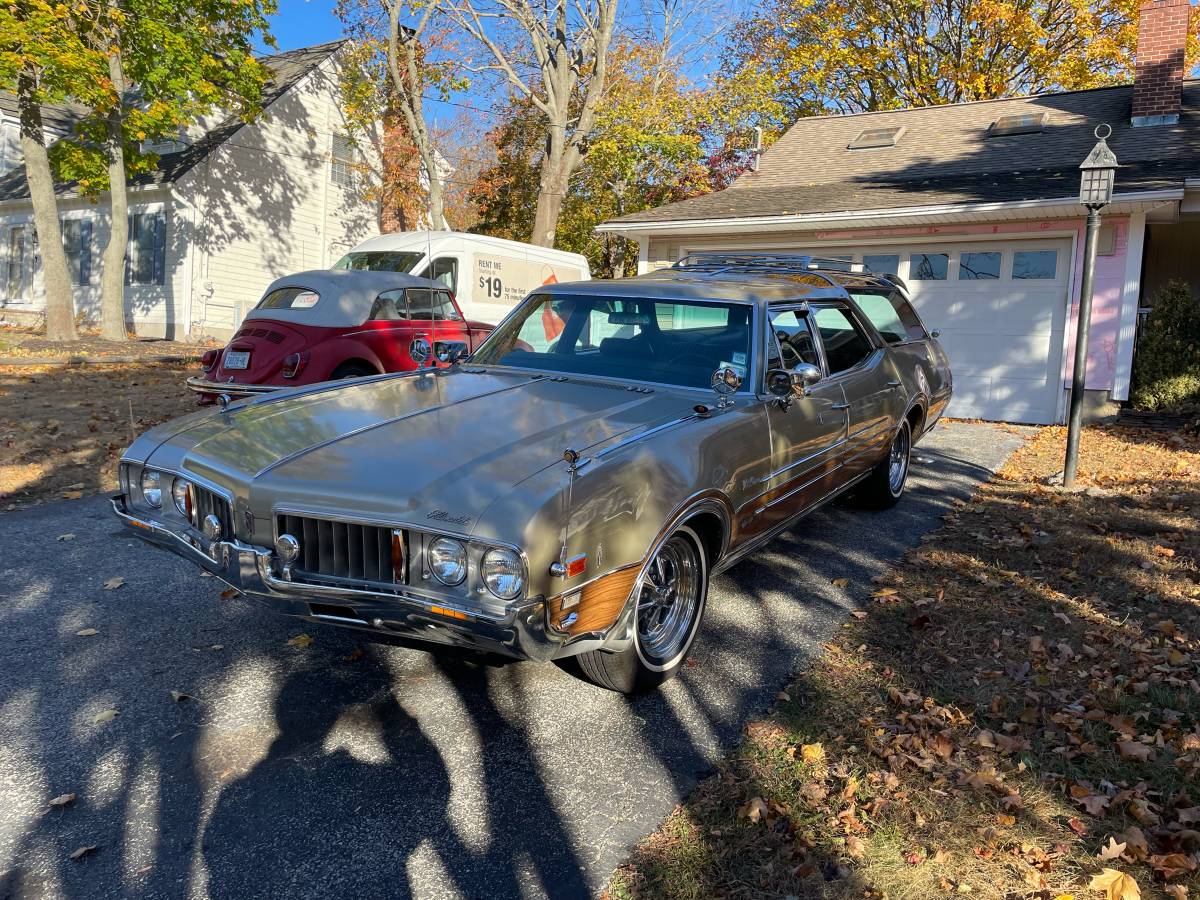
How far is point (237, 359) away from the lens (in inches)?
350

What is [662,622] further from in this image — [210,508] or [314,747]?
[210,508]

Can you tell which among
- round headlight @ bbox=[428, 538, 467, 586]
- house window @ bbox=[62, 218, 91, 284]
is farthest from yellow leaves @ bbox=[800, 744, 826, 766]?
house window @ bbox=[62, 218, 91, 284]

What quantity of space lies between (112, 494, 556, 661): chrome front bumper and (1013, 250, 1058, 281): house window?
1091cm

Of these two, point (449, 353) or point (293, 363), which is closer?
point (449, 353)

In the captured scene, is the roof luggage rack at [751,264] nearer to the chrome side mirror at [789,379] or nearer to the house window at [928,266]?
the chrome side mirror at [789,379]

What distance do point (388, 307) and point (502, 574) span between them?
762 cm

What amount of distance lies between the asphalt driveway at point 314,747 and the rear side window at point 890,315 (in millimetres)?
2428

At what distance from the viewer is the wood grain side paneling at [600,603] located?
2892 mm

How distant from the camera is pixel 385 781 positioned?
9.83 feet

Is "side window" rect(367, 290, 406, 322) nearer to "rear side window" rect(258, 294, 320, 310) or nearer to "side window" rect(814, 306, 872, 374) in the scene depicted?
"rear side window" rect(258, 294, 320, 310)

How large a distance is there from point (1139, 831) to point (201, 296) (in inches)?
845

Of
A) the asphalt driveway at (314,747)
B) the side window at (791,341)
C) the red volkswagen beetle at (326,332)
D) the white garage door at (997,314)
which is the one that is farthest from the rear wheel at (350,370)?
the white garage door at (997,314)

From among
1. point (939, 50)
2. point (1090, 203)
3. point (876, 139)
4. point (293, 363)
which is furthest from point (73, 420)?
point (939, 50)

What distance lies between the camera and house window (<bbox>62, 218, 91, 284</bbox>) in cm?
2250
